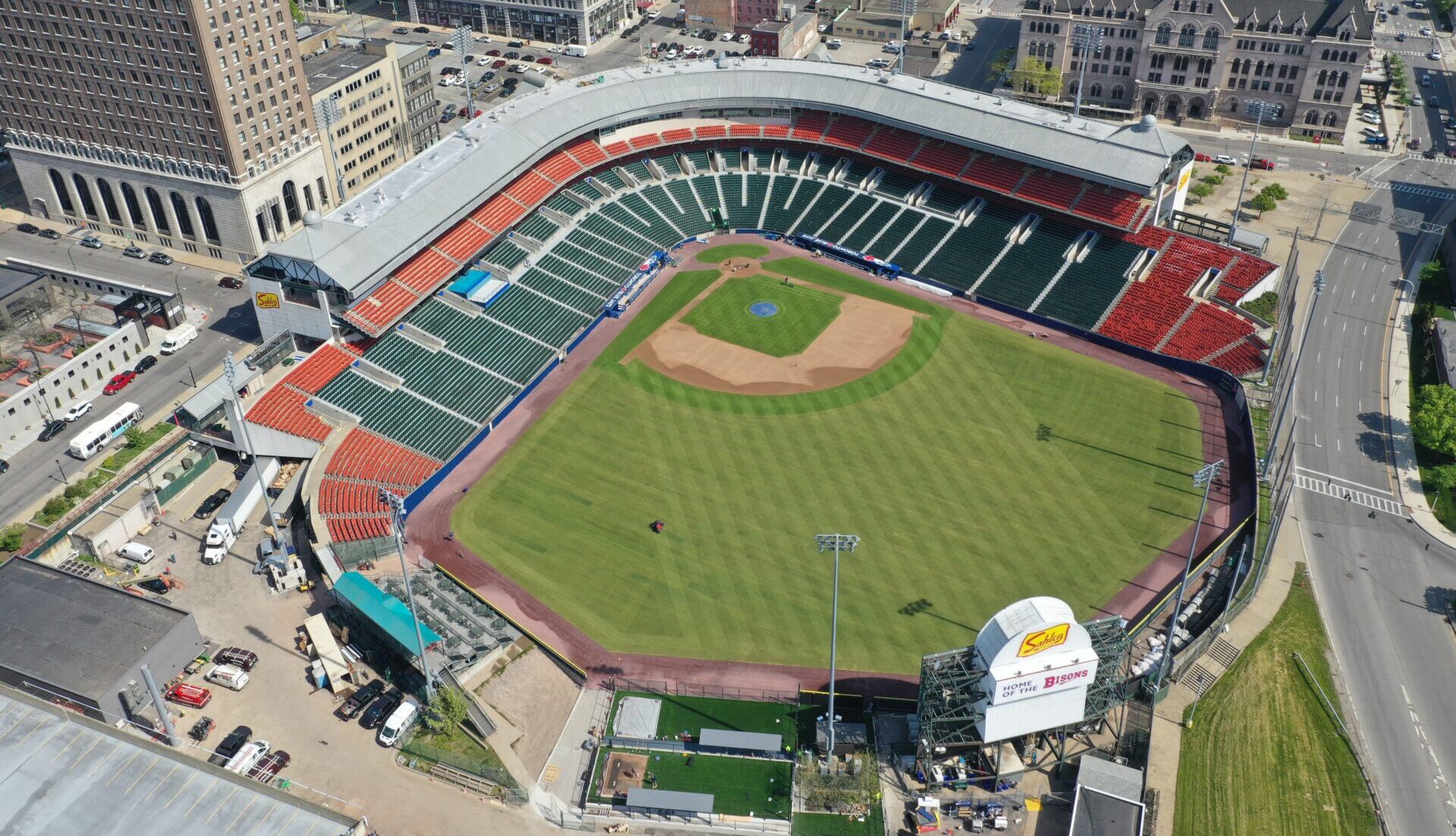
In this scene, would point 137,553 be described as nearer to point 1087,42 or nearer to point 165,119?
point 165,119

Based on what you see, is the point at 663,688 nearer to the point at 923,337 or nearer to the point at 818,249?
the point at 923,337

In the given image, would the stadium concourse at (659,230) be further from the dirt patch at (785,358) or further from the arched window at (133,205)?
the arched window at (133,205)

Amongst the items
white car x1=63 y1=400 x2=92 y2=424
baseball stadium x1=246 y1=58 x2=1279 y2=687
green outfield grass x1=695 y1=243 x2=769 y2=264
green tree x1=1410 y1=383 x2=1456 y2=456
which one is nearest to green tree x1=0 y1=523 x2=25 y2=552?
white car x1=63 y1=400 x2=92 y2=424

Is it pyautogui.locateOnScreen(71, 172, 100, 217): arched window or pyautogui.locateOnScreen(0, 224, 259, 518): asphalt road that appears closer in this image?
pyautogui.locateOnScreen(0, 224, 259, 518): asphalt road

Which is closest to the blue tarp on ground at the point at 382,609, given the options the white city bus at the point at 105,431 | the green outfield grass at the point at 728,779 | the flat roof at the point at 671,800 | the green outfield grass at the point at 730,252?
the green outfield grass at the point at 728,779

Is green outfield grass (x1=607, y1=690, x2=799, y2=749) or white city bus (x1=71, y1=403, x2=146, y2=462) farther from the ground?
white city bus (x1=71, y1=403, x2=146, y2=462)

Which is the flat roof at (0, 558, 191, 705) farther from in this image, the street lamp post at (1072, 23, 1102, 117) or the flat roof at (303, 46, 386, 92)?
the street lamp post at (1072, 23, 1102, 117)
